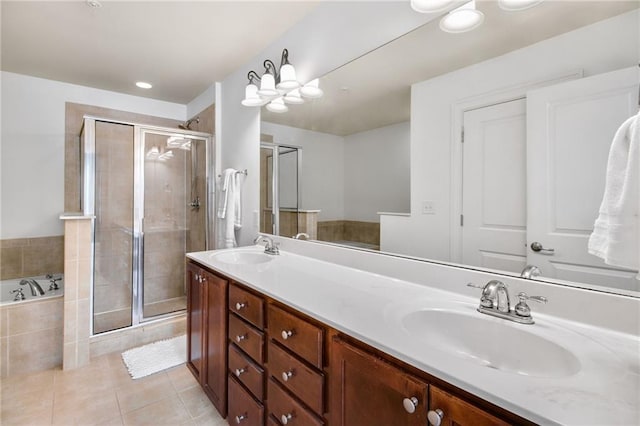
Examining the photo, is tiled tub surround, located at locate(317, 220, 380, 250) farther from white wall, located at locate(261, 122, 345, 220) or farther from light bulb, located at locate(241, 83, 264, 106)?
light bulb, located at locate(241, 83, 264, 106)

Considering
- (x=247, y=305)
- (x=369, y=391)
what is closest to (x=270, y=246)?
(x=247, y=305)

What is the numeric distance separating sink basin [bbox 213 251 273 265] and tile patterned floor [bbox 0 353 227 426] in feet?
2.94

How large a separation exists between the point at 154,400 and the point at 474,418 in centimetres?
203

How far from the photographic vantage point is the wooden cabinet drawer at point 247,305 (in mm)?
1268

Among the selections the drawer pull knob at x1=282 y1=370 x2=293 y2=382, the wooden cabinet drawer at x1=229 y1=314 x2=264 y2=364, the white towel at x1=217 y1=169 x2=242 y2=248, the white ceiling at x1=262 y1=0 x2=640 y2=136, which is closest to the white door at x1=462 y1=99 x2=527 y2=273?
the white ceiling at x1=262 y1=0 x2=640 y2=136

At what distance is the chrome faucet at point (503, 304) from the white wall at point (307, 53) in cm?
114

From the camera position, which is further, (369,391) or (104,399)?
(104,399)

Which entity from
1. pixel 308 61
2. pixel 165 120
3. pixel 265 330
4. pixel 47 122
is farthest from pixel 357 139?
pixel 47 122

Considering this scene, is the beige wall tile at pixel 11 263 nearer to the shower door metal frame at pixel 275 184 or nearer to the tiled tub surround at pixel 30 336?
the tiled tub surround at pixel 30 336

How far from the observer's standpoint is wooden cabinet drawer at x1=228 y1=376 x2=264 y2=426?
4.20 ft

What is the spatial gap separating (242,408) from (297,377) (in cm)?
57

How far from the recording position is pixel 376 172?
5.07 ft

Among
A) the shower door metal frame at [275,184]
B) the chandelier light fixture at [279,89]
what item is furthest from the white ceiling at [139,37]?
the shower door metal frame at [275,184]

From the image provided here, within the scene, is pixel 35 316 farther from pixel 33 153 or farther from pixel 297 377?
pixel 297 377
